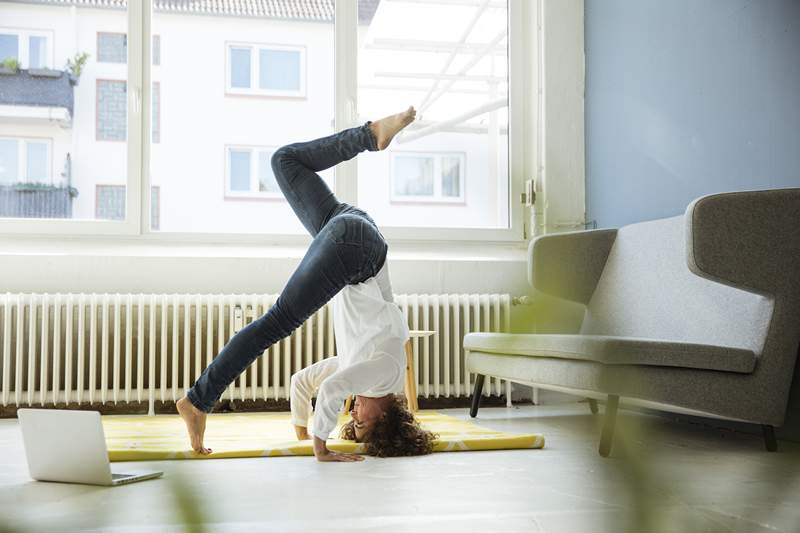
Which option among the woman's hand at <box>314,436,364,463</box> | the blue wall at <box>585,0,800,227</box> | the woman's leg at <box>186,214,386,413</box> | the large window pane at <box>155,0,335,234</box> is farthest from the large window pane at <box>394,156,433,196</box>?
the woman's hand at <box>314,436,364,463</box>

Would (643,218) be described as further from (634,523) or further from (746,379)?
(634,523)

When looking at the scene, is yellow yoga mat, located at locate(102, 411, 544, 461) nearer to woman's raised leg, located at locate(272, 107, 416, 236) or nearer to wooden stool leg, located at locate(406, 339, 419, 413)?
wooden stool leg, located at locate(406, 339, 419, 413)

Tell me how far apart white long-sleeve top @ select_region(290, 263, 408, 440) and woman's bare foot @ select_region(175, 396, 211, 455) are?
303 millimetres

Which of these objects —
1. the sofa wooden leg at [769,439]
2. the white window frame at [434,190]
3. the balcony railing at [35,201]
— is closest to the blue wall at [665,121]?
the white window frame at [434,190]

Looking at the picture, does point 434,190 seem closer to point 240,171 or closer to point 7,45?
point 240,171

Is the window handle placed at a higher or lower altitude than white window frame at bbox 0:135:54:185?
higher

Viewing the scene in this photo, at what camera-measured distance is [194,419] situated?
6.93 feet

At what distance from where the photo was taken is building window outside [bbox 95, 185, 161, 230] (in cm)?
402

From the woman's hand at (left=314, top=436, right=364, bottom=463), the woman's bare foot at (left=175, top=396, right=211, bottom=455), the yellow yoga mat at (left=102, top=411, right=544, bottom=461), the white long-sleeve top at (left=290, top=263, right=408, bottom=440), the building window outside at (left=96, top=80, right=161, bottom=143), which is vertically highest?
the building window outside at (left=96, top=80, right=161, bottom=143)

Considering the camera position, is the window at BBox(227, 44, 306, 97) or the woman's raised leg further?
the window at BBox(227, 44, 306, 97)

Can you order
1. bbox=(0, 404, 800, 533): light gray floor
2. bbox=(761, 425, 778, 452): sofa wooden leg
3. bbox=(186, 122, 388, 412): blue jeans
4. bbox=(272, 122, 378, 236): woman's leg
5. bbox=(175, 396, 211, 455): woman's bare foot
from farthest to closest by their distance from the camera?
1. bbox=(761, 425, 778, 452): sofa wooden leg
2. bbox=(175, 396, 211, 455): woman's bare foot
3. bbox=(186, 122, 388, 412): blue jeans
4. bbox=(272, 122, 378, 236): woman's leg
5. bbox=(0, 404, 800, 533): light gray floor

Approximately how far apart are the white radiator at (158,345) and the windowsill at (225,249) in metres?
0.29

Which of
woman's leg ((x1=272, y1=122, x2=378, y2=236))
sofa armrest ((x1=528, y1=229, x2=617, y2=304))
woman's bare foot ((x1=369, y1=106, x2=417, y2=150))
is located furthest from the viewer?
sofa armrest ((x1=528, y1=229, x2=617, y2=304))

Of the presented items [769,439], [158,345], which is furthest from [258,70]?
[769,439]
